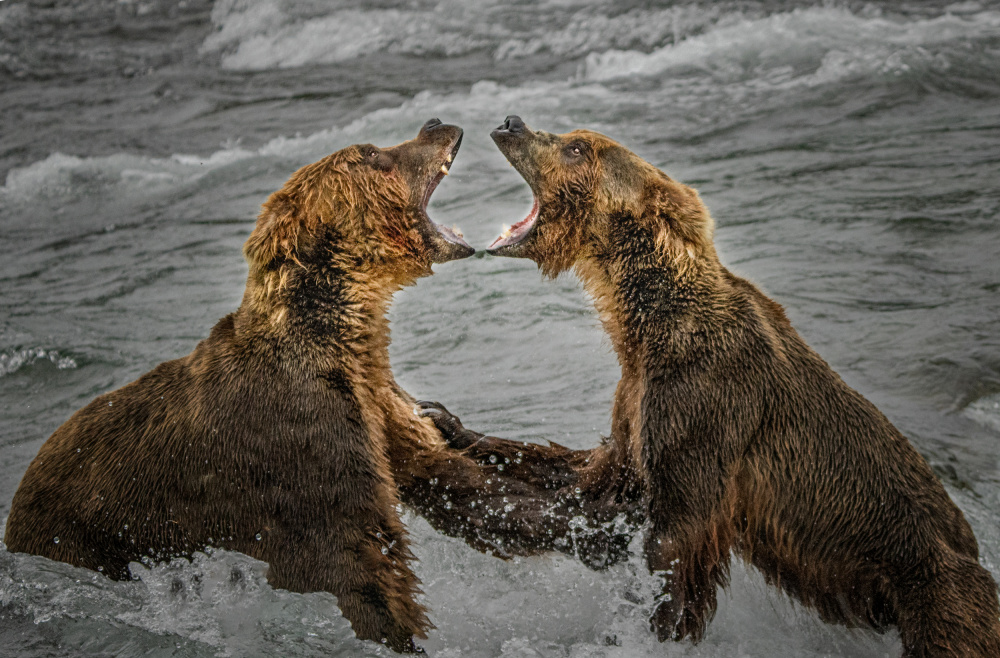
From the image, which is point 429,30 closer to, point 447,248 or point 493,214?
point 493,214

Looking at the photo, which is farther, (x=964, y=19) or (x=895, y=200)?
(x=964, y=19)

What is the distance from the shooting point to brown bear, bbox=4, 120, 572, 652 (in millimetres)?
4086

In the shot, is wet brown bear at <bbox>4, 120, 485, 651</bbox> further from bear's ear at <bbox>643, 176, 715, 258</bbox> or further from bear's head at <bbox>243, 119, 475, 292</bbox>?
bear's ear at <bbox>643, 176, 715, 258</bbox>

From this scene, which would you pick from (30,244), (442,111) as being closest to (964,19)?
(442,111)

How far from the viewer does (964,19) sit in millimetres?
13406

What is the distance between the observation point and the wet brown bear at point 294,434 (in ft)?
13.4

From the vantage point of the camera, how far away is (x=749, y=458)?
4.30 metres

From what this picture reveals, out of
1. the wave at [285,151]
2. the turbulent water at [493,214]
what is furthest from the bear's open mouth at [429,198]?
the wave at [285,151]

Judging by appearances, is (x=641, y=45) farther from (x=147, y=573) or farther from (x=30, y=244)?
(x=147, y=573)

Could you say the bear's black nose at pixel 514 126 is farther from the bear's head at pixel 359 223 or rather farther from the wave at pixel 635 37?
the wave at pixel 635 37

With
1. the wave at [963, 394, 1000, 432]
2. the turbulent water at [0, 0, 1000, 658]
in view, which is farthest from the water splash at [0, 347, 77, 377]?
the wave at [963, 394, 1000, 432]

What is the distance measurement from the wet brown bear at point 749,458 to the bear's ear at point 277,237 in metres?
1.29

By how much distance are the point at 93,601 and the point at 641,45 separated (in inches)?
442

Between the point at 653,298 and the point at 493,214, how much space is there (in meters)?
5.37
